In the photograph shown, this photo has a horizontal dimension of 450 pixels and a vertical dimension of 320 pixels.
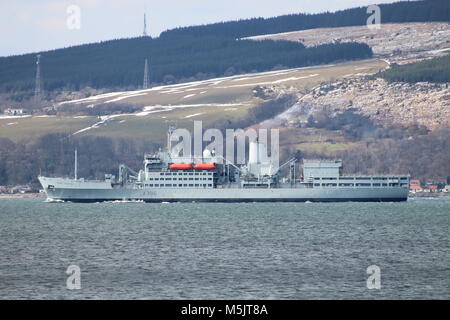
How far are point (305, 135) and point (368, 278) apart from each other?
14262 cm

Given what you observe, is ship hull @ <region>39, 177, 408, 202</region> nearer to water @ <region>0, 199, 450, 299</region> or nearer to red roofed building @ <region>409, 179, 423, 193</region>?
Result: water @ <region>0, 199, 450, 299</region>

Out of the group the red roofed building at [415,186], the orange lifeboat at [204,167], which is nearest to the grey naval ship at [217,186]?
the orange lifeboat at [204,167]

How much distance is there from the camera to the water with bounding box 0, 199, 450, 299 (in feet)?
143

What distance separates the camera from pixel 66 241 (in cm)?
6412

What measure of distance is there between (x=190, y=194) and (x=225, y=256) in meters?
67.2

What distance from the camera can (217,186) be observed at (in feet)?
405

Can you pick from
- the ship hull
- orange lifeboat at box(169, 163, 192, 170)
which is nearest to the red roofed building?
the ship hull

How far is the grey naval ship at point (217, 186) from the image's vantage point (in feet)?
392

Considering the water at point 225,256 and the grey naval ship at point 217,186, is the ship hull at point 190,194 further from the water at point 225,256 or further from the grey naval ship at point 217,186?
the water at point 225,256

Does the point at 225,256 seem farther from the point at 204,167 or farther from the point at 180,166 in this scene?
the point at 180,166

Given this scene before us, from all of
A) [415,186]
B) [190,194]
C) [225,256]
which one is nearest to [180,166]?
[190,194]
